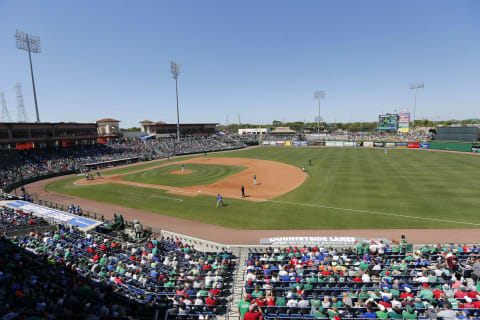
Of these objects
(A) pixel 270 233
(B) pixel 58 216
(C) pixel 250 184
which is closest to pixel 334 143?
(C) pixel 250 184

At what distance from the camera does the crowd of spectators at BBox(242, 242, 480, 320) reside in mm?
7887

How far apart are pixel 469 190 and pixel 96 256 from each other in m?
36.2

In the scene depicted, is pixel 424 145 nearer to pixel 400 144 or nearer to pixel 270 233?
pixel 400 144

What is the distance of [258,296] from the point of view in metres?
8.66

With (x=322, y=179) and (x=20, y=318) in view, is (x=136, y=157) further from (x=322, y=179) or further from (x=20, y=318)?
(x=20, y=318)

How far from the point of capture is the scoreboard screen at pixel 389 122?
3044 inches

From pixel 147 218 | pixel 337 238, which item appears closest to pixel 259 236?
pixel 337 238

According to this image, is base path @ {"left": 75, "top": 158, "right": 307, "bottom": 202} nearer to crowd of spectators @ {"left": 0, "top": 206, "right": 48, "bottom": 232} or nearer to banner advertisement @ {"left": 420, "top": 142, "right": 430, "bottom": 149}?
crowd of spectators @ {"left": 0, "top": 206, "right": 48, "bottom": 232}

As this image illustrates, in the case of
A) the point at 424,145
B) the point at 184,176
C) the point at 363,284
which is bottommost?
the point at 184,176

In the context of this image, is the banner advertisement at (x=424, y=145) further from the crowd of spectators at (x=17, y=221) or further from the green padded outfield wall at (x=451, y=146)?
the crowd of spectators at (x=17, y=221)

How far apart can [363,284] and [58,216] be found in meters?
22.5

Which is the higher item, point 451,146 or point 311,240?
point 451,146

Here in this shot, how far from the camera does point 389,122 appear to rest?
78750 millimetres

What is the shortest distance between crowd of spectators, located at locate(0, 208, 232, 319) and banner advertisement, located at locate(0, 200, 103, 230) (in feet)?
10.8
